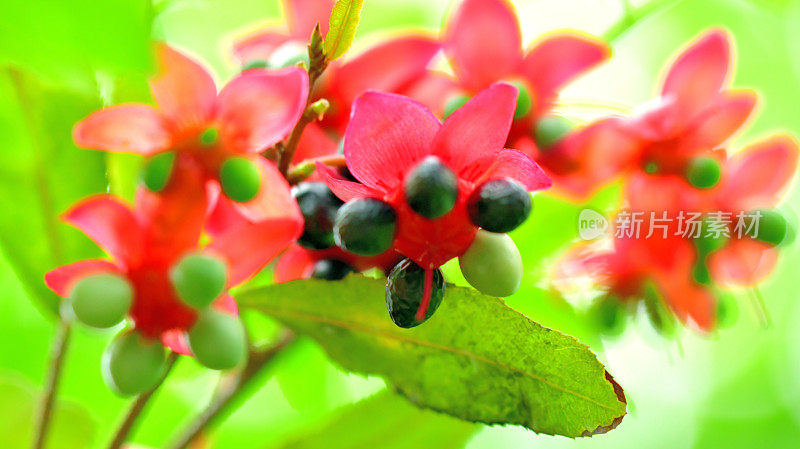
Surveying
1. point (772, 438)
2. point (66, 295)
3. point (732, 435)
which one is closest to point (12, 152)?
point (66, 295)

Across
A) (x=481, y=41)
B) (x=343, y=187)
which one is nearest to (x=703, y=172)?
(x=481, y=41)

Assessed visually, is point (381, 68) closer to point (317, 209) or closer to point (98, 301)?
point (317, 209)

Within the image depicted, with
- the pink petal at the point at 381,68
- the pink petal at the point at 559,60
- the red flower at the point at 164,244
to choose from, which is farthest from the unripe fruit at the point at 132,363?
the pink petal at the point at 559,60

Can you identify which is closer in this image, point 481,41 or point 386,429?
point 481,41

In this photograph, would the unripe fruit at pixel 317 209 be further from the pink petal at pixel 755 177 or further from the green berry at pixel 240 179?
the pink petal at pixel 755 177

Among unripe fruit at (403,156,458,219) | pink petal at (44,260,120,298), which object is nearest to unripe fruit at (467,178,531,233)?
unripe fruit at (403,156,458,219)

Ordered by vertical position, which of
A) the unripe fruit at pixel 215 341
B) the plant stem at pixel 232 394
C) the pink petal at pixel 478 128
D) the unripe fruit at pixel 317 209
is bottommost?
the plant stem at pixel 232 394
